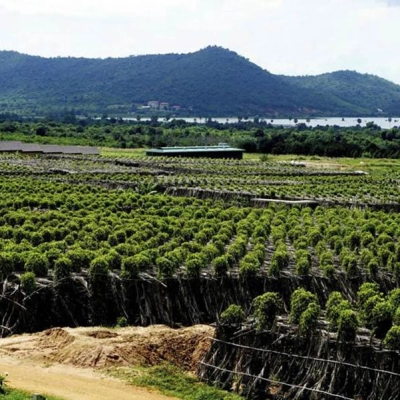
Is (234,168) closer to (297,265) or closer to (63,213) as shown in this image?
(63,213)

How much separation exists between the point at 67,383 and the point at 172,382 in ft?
8.65

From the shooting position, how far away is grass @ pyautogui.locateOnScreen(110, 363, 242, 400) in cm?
1911

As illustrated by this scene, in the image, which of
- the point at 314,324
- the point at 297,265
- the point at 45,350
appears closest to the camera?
the point at 314,324

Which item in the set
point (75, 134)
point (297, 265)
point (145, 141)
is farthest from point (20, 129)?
point (297, 265)

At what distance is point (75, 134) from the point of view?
153m

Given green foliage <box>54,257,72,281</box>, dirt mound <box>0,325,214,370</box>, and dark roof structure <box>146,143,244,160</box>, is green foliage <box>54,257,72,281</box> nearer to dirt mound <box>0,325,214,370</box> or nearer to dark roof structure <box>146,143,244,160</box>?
dirt mound <box>0,325,214,370</box>

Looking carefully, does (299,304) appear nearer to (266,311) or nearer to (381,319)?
(266,311)

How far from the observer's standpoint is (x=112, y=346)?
21.2m

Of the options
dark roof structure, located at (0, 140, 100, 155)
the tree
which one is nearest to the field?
the tree

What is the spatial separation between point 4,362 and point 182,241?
13613 mm

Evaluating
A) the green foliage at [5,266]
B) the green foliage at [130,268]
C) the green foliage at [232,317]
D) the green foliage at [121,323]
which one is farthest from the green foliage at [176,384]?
the green foliage at [5,266]

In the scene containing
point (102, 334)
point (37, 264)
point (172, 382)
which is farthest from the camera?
point (37, 264)

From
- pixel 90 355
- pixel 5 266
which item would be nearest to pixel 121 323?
pixel 90 355

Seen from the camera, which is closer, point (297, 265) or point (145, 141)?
point (297, 265)
